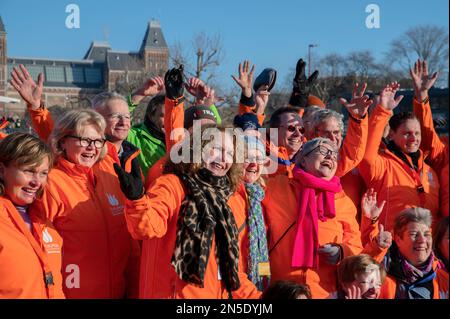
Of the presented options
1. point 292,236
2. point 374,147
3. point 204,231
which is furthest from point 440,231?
point 204,231

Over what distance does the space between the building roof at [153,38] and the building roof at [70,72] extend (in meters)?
22.3

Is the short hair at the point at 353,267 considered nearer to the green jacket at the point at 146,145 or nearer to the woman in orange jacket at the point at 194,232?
the woman in orange jacket at the point at 194,232

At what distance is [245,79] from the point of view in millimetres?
5113

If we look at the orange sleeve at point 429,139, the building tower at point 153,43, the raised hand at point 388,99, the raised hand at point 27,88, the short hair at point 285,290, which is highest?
the building tower at point 153,43

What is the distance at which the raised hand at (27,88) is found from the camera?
159 inches

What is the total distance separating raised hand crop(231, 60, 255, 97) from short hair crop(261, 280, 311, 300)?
2.03 m

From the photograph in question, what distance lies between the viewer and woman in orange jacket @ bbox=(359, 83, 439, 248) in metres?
4.54

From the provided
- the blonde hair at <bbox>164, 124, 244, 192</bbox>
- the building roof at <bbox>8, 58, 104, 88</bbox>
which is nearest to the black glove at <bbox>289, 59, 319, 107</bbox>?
the blonde hair at <bbox>164, 124, 244, 192</bbox>

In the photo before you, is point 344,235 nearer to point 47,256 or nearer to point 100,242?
point 100,242

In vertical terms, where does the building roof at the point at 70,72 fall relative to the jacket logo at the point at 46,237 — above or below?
above

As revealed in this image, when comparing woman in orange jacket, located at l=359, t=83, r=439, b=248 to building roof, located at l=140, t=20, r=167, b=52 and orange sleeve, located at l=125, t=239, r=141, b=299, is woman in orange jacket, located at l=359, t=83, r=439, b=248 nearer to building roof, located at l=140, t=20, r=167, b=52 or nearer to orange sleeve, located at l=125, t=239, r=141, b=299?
orange sleeve, located at l=125, t=239, r=141, b=299

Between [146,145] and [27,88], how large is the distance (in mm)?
954

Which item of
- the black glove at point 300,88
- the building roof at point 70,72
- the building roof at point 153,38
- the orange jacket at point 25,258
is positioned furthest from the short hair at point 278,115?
the building roof at point 70,72
